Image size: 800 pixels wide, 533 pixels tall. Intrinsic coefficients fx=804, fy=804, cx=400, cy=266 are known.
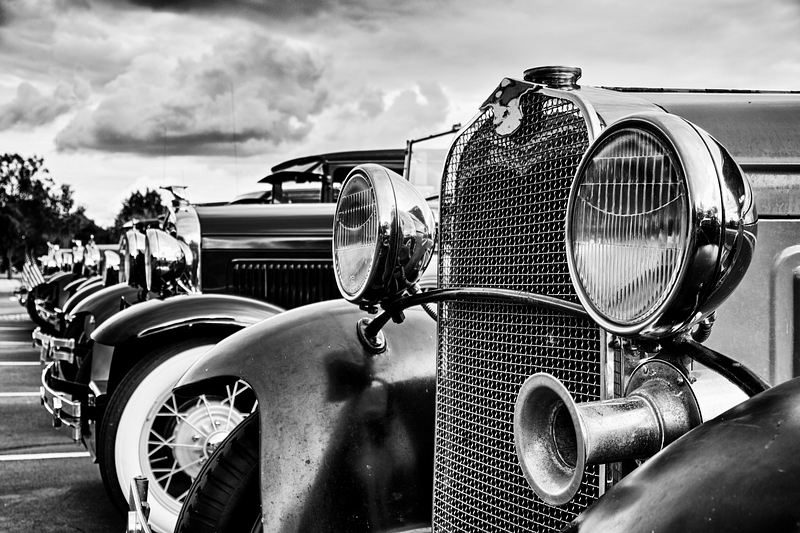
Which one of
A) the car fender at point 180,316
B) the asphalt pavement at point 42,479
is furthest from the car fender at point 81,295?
the car fender at point 180,316

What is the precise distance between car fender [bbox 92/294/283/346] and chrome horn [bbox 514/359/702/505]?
270 centimetres

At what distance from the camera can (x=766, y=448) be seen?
0.86 metres

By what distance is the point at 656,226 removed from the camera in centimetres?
103

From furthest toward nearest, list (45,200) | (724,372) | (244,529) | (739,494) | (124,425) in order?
(45,200) < (124,425) < (244,529) < (724,372) < (739,494)

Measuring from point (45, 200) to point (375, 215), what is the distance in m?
45.2

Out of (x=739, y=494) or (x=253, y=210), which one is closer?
(x=739, y=494)

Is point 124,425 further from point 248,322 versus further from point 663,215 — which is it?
point 663,215

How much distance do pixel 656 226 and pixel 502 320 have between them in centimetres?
56

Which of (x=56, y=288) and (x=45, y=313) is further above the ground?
(x=56, y=288)

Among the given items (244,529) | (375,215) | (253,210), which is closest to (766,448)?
(375,215)

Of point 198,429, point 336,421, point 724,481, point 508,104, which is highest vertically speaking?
point 508,104

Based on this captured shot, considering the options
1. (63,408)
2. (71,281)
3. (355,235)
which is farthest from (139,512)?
(71,281)

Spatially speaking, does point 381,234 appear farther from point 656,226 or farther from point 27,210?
point 27,210

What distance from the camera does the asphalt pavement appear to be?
3.80 metres
